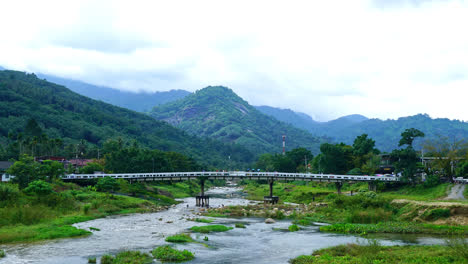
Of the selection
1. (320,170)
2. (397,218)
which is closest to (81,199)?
(397,218)

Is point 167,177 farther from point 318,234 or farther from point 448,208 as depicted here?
point 448,208

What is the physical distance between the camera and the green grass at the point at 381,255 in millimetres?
33469

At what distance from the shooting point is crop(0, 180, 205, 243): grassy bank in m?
50.2

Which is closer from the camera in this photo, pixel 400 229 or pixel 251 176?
pixel 400 229

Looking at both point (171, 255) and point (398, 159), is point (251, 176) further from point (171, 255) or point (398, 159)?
point (171, 255)

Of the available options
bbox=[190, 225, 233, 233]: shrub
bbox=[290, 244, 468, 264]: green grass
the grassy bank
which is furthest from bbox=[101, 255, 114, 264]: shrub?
bbox=[190, 225, 233, 233]: shrub

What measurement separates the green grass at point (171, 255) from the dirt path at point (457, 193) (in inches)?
2553

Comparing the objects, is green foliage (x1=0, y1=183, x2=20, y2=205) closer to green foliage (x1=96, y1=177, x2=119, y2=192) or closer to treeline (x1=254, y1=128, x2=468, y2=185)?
green foliage (x1=96, y1=177, x2=119, y2=192)

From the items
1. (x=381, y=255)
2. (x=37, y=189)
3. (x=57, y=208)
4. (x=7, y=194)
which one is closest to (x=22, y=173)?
(x=37, y=189)

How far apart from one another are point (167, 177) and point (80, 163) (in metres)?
67.1

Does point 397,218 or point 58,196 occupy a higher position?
point 58,196

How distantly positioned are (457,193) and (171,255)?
238 ft

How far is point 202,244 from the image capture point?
46.1 m

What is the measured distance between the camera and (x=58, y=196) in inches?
2842
